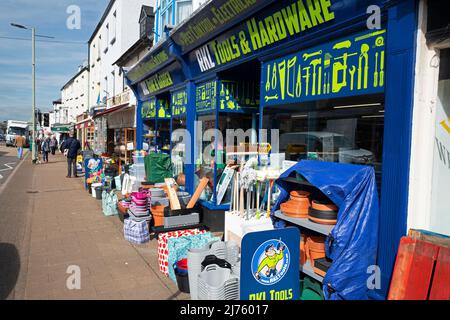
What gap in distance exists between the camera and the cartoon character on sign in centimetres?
319

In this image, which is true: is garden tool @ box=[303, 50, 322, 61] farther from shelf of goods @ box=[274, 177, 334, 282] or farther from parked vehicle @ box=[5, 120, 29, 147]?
parked vehicle @ box=[5, 120, 29, 147]

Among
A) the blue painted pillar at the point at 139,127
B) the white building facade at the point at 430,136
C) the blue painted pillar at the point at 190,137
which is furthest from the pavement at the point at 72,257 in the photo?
the blue painted pillar at the point at 139,127

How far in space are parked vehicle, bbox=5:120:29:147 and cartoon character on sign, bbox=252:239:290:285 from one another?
50259mm

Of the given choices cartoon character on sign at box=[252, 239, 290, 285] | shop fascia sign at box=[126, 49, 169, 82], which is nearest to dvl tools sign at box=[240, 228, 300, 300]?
cartoon character on sign at box=[252, 239, 290, 285]

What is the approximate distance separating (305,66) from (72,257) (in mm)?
4450

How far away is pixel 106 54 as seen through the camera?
20.2 meters

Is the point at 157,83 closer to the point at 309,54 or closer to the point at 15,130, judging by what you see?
the point at 309,54

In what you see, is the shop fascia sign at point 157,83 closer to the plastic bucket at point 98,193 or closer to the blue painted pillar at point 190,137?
the blue painted pillar at point 190,137

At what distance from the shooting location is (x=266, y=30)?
16.6 ft

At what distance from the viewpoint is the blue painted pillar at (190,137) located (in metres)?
7.96
